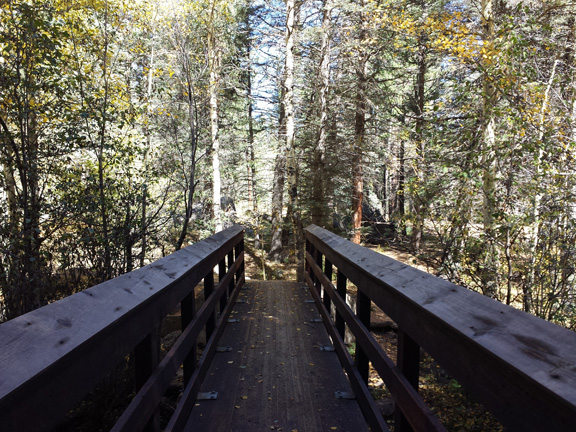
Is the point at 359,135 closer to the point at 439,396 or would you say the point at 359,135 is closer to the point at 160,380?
the point at 439,396

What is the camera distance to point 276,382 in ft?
10.3

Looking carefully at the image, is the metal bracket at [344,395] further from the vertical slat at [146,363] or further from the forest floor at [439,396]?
the forest floor at [439,396]

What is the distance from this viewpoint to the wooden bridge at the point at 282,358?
92cm

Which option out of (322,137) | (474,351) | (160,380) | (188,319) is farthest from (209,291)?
(322,137)

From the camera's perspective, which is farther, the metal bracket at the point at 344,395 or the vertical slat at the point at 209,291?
the vertical slat at the point at 209,291

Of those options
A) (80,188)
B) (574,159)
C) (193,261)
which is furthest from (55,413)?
(574,159)

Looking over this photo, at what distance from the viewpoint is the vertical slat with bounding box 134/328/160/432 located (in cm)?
182

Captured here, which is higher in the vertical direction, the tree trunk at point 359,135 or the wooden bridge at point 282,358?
the tree trunk at point 359,135

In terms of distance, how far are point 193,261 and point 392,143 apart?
17.1m

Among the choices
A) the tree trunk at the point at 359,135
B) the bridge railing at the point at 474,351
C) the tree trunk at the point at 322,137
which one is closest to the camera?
the bridge railing at the point at 474,351

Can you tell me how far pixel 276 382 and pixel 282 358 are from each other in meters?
0.50

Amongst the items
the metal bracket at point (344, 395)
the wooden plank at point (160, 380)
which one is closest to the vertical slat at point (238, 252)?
the wooden plank at point (160, 380)

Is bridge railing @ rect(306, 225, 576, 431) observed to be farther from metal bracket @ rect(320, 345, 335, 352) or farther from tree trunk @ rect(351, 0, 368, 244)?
tree trunk @ rect(351, 0, 368, 244)

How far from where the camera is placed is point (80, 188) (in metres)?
5.90
